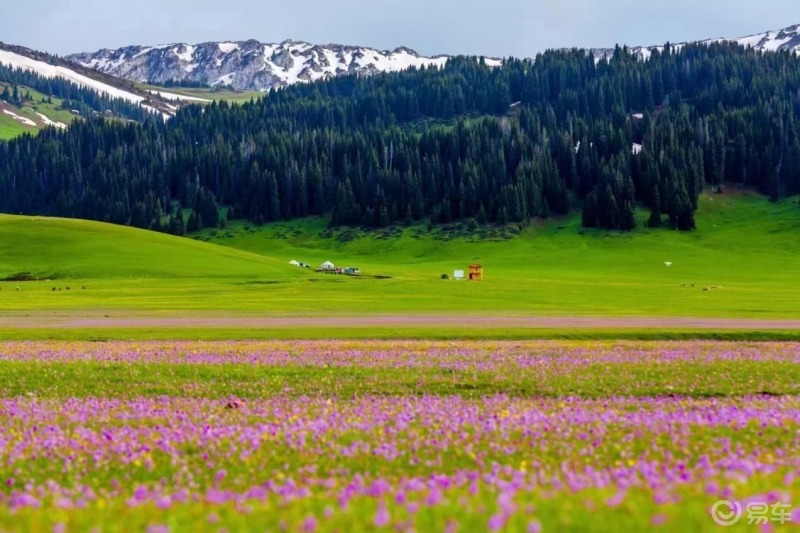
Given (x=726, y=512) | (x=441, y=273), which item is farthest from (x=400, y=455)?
(x=441, y=273)

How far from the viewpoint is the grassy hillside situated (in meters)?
72.8

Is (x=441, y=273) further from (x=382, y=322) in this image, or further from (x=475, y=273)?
(x=382, y=322)

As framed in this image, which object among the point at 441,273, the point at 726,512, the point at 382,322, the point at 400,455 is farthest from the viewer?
the point at 441,273

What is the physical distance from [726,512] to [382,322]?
1834 inches

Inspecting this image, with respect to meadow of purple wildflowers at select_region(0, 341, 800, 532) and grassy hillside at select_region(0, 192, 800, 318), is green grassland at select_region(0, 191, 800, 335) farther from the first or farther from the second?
meadow of purple wildflowers at select_region(0, 341, 800, 532)

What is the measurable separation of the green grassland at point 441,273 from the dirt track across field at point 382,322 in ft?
15.4

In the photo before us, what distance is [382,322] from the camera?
53.4m

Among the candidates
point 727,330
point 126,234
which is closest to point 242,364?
point 727,330

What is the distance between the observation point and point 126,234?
158 meters

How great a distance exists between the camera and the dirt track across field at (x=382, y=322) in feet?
160

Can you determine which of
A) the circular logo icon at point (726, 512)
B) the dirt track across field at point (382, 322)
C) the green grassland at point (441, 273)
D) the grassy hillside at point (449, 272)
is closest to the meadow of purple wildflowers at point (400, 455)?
the circular logo icon at point (726, 512)

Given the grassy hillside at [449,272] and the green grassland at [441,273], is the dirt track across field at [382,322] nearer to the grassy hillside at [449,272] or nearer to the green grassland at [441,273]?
the green grassland at [441,273]

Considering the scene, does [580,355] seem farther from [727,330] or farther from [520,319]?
[520,319]

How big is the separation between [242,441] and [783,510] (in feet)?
26.4
